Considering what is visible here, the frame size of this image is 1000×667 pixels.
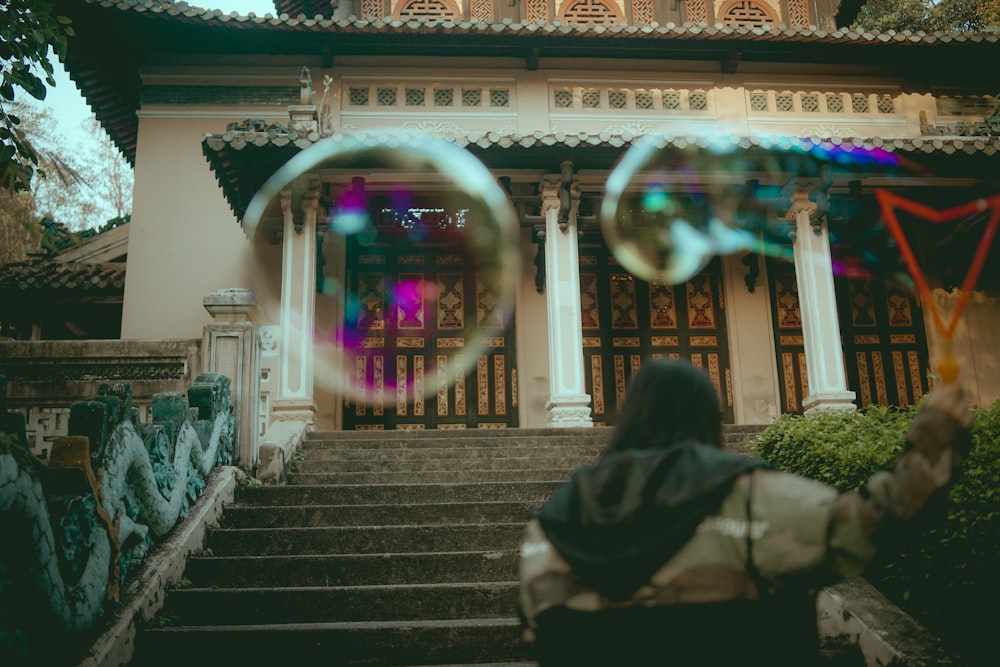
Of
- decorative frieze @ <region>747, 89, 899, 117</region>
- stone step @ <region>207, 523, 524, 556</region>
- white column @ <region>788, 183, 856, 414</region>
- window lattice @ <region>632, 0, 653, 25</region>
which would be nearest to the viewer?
stone step @ <region>207, 523, 524, 556</region>

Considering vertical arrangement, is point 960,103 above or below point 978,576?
above

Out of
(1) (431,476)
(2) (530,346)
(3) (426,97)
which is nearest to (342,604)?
(1) (431,476)

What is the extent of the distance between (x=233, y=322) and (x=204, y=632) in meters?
3.28

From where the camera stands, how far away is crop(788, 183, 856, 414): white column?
32.0 feet

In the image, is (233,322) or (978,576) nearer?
(978,576)

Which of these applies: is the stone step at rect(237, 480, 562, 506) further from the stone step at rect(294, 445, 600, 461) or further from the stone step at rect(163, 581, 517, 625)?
the stone step at rect(163, 581, 517, 625)

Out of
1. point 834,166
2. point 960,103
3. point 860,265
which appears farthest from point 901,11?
point 834,166

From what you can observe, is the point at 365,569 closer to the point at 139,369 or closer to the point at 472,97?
the point at 139,369

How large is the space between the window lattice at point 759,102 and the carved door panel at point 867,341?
2.28 meters

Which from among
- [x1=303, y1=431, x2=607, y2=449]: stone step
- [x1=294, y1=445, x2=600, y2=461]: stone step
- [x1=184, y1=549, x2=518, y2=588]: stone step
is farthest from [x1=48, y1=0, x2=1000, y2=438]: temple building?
[x1=184, y1=549, x2=518, y2=588]: stone step

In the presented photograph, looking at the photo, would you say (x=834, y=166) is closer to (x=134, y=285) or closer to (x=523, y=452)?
(x=523, y=452)

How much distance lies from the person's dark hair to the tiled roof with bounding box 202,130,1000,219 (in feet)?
25.5

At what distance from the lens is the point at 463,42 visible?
11711mm

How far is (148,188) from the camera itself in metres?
11.7
